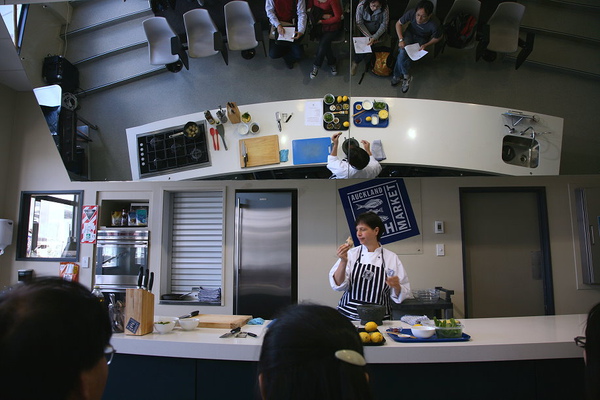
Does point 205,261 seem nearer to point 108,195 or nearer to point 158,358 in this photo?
point 108,195

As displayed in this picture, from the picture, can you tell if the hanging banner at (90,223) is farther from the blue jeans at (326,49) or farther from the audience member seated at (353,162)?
the blue jeans at (326,49)

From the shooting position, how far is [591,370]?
0.83m

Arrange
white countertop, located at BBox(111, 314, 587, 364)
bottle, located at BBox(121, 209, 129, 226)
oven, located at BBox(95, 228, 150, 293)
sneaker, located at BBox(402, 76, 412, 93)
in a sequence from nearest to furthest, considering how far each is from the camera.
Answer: white countertop, located at BBox(111, 314, 587, 364), sneaker, located at BBox(402, 76, 412, 93), oven, located at BBox(95, 228, 150, 293), bottle, located at BBox(121, 209, 129, 226)

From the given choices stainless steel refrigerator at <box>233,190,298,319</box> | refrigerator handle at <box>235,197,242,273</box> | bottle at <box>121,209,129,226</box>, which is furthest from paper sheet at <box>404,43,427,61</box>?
bottle at <box>121,209,129,226</box>

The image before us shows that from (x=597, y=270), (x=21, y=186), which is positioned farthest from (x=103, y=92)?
(x=597, y=270)

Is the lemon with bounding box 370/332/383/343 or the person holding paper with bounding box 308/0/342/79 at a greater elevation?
the person holding paper with bounding box 308/0/342/79

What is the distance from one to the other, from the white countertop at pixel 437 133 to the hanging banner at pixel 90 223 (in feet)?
8.97

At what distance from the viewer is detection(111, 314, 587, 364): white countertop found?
1663 mm

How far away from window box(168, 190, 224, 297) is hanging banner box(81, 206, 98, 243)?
2.66 ft

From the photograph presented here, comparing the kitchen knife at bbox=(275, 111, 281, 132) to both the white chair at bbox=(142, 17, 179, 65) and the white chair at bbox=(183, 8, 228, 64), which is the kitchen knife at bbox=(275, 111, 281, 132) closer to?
the white chair at bbox=(183, 8, 228, 64)

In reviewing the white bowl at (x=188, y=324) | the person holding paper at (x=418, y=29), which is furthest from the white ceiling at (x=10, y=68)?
the person holding paper at (x=418, y=29)

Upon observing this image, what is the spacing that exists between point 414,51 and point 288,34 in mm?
647

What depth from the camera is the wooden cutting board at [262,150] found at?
2121mm

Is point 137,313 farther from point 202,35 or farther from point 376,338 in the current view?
point 202,35
